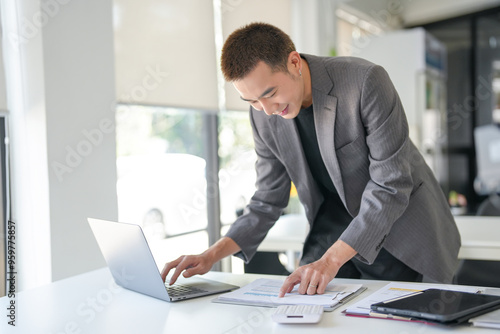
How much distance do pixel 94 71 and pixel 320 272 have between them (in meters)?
1.67

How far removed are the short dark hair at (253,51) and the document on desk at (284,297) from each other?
0.58m

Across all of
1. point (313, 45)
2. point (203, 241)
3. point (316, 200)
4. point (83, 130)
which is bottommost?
point (203, 241)

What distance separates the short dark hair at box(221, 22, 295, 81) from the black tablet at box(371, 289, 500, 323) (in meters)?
0.69

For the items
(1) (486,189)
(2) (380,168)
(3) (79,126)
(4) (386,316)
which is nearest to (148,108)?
(3) (79,126)

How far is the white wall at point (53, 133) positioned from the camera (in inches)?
89.8

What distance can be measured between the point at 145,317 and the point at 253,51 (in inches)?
29.3

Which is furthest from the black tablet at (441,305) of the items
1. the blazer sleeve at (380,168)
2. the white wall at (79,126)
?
the white wall at (79,126)

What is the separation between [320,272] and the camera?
4.43ft

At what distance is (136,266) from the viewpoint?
1450 mm

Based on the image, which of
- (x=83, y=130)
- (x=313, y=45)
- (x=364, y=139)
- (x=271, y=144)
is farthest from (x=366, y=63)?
(x=313, y=45)

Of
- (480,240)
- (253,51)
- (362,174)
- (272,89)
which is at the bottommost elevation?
(480,240)

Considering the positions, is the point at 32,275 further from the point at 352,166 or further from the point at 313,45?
the point at 313,45

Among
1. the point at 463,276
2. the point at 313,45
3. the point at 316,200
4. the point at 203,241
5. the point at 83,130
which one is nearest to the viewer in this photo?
the point at 316,200

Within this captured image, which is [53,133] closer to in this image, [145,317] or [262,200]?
[262,200]
